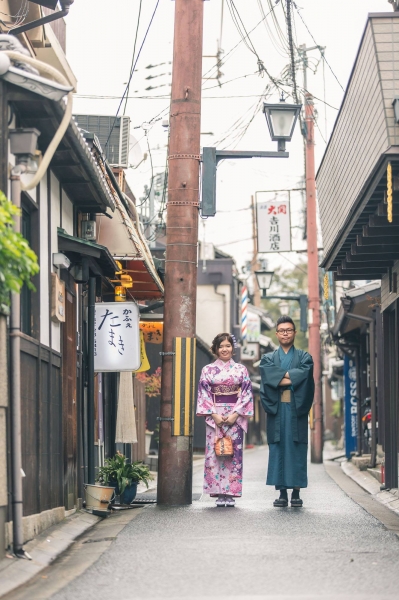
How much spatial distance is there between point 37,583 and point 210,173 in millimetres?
6780

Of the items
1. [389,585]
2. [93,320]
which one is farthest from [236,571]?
[93,320]

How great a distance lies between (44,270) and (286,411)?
3.38m

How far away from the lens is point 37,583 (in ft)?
23.9

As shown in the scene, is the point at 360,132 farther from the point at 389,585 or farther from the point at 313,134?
the point at 313,134

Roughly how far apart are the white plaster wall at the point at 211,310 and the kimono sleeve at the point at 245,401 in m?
34.4

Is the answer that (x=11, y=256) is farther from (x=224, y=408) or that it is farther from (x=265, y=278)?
(x=265, y=278)

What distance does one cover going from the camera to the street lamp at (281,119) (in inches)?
526

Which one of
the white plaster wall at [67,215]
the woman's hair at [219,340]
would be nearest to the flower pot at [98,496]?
the woman's hair at [219,340]

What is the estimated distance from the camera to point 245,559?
758 cm

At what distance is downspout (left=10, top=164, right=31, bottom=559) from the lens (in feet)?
26.3

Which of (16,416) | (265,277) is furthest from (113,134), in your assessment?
(265,277)

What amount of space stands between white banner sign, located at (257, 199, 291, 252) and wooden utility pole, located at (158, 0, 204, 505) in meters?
17.0

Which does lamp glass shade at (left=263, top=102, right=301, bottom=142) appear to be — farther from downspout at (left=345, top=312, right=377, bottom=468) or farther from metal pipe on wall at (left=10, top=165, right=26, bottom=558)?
downspout at (left=345, top=312, right=377, bottom=468)

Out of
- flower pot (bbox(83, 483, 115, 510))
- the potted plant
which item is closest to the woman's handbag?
flower pot (bbox(83, 483, 115, 510))
